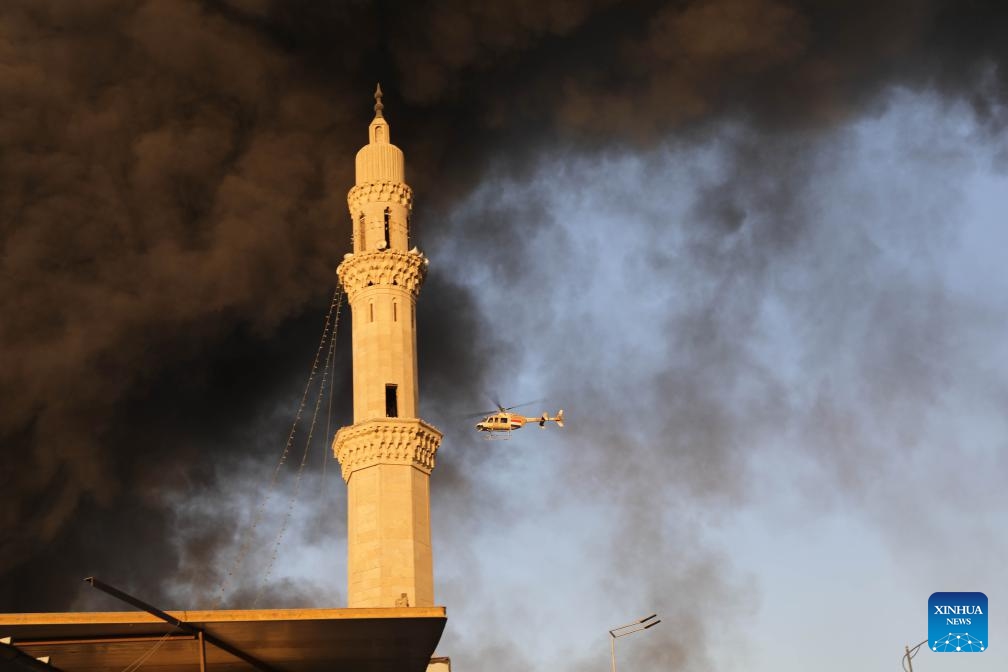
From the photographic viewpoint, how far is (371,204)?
60.8 m

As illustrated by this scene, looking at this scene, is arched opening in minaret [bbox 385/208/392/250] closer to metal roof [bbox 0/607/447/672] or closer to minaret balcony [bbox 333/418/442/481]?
minaret balcony [bbox 333/418/442/481]

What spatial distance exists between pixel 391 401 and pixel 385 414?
1.06 m

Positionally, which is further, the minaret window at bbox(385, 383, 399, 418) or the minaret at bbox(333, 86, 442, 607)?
the minaret window at bbox(385, 383, 399, 418)

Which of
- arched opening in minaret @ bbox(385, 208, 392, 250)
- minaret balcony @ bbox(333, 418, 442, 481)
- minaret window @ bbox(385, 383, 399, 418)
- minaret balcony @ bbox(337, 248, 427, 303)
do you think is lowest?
minaret balcony @ bbox(333, 418, 442, 481)

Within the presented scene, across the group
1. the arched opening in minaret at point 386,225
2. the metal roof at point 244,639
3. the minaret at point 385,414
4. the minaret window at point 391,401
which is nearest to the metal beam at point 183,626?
the metal roof at point 244,639

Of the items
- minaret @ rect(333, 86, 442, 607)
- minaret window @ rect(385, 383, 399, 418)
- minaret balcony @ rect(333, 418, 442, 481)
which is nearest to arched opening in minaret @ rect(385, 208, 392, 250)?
minaret @ rect(333, 86, 442, 607)

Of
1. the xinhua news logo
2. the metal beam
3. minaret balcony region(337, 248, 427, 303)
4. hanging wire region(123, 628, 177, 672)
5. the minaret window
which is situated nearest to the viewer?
the metal beam

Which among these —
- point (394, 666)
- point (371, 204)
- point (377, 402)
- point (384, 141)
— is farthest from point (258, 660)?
point (384, 141)

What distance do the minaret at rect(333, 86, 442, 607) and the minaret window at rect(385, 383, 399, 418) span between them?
1.5 inches

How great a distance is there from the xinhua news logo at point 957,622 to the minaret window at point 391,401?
74.7ft

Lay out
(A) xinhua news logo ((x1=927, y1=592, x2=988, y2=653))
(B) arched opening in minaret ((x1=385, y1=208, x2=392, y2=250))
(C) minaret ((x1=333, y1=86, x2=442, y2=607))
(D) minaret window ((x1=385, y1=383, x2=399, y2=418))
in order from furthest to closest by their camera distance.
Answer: (B) arched opening in minaret ((x1=385, y1=208, x2=392, y2=250)), (D) minaret window ((x1=385, y1=383, x2=399, y2=418)), (C) minaret ((x1=333, y1=86, x2=442, y2=607)), (A) xinhua news logo ((x1=927, y1=592, x2=988, y2=653))

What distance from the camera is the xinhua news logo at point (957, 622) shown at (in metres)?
41.4

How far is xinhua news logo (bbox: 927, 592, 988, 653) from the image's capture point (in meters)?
41.4

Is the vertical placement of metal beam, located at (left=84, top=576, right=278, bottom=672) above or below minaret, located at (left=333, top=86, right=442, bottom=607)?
below
